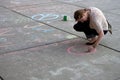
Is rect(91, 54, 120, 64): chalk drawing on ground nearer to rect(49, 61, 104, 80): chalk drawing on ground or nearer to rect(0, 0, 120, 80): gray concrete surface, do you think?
rect(0, 0, 120, 80): gray concrete surface

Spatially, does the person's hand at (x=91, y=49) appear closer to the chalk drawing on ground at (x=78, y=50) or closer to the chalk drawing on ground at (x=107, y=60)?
the chalk drawing on ground at (x=78, y=50)

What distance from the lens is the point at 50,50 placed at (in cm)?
425

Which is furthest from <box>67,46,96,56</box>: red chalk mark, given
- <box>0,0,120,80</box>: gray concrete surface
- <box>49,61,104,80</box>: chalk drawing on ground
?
<box>49,61,104,80</box>: chalk drawing on ground

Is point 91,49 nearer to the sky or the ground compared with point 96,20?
nearer to the ground

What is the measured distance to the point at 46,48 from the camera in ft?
14.2

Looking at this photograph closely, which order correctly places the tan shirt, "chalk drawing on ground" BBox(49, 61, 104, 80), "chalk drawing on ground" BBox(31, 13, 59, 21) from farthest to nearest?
1. "chalk drawing on ground" BBox(31, 13, 59, 21)
2. the tan shirt
3. "chalk drawing on ground" BBox(49, 61, 104, 80)

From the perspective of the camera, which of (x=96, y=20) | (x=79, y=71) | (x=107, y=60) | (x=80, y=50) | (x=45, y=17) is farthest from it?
(x=45, y=17)

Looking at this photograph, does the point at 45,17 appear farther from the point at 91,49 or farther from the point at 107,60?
the point at 107,60

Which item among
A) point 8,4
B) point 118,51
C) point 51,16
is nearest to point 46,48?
point 118,51

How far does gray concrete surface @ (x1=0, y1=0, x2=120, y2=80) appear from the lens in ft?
11.3

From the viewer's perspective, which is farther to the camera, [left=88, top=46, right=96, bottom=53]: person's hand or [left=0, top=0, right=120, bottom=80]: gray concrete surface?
[left=88, top=46, right=96, bottom=53]: person's hand

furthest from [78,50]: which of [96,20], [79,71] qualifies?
[79,71]

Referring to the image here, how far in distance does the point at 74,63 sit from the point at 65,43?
2.79 feet

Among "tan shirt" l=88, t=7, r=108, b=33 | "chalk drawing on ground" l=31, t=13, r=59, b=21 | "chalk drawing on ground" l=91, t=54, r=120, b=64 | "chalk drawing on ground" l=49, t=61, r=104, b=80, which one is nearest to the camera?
"chalk drawing on ground" l=49, t=61, r=104, b=80
